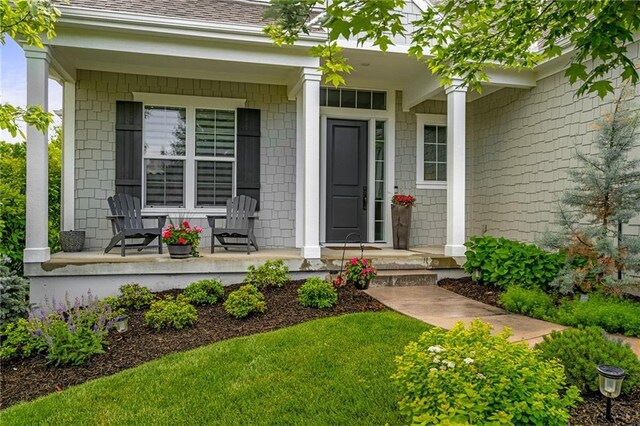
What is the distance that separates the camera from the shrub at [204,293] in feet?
14.7

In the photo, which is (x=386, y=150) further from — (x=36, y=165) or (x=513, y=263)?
(x=36, y=165)

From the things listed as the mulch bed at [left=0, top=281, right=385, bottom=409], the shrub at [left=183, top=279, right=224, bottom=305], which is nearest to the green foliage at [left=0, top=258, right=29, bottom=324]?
the mulch bed at [left=0, top=281, right=385, bottom=409]

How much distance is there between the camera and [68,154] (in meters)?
6.06

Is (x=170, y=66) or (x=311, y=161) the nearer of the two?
(x=311, y=161)

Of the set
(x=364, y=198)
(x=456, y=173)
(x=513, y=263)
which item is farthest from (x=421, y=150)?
(x=513, y=263)

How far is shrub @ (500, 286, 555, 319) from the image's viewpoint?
4273mm

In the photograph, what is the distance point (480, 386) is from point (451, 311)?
2.65 meters

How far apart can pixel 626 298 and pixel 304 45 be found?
4557mm

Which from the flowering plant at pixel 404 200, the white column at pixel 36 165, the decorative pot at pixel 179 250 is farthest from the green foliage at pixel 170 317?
the flowering plant at pixel 404 200

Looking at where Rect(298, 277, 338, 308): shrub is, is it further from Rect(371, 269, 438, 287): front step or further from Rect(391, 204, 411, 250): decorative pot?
Rect(391, 204, 411, 250): decorative pot

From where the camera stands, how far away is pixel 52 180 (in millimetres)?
7309

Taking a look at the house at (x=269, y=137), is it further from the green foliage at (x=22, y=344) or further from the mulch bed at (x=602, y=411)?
the mulch bed at (x=602, y=411)

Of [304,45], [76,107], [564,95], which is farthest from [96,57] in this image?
[564,95]

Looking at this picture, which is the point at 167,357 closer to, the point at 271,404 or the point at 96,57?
the point at 271,404
